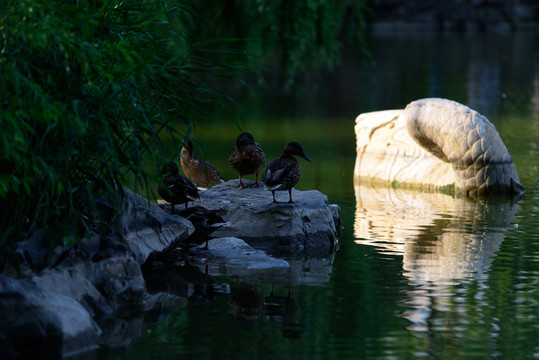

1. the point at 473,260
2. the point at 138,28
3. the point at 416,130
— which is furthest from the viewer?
the point at 416,130

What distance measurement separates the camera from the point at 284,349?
5.41 m

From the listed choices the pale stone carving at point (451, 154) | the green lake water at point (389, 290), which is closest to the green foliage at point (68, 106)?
the green lake water at point (389, 290)

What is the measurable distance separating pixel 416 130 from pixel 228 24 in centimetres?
618

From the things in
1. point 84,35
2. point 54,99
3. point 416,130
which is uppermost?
point 84,35

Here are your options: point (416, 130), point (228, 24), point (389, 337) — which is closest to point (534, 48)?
point (228, 24)

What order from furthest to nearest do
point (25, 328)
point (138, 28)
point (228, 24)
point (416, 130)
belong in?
point (228, 24) → point (416, 130) → point (138, 28) → point (25, 328)

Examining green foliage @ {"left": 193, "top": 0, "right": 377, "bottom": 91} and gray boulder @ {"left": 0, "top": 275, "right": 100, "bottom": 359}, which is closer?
gray boulder @ {"left": 0, "top": 275, "right": 100, "bottom": 359}

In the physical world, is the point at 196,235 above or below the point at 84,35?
below

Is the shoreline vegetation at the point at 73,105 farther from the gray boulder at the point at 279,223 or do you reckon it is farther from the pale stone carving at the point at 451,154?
the pale stone carving at the point at 451,154

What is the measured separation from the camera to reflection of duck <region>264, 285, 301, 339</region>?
18.9 feet

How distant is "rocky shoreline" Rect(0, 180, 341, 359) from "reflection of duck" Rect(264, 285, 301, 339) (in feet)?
1.53

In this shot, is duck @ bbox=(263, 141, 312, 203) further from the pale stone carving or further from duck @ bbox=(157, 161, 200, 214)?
the pale stone carving

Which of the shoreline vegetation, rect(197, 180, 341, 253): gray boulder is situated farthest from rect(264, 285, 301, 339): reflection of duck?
rect(197, 180, 341, 253): gray boulder

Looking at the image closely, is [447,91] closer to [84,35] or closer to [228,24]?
[228,24]
